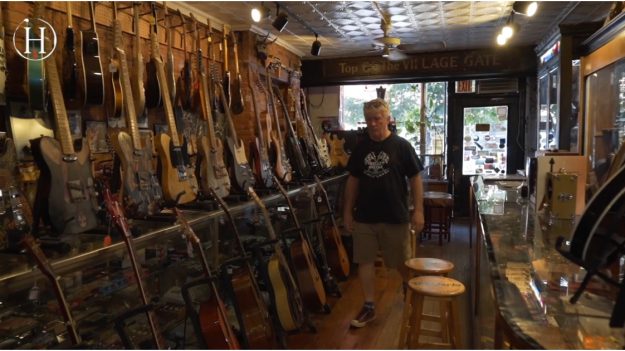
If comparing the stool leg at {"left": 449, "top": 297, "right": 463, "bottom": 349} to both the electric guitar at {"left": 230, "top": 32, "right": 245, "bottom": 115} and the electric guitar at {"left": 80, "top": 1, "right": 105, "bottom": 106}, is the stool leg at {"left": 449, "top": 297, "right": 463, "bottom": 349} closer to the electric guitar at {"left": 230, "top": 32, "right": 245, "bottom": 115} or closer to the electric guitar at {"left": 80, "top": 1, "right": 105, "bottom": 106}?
the electric guitar at {"left": 80, "top": 1, "right": 105, "bottom": 106}

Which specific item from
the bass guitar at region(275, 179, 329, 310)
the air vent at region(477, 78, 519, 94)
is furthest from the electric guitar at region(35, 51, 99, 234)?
the air vent at region(477, 78, 519, 94)

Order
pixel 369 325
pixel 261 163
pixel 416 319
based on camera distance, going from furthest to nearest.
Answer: pixel 261 163 → pixel 369 325 → pixel 416 319

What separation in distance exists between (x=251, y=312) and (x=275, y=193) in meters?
1.24

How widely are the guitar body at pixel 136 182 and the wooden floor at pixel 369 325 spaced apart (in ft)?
4.55

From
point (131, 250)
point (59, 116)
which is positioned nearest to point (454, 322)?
point (131, 250)

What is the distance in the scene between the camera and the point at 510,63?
19.5 ft

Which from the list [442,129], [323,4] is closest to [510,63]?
[442,129]

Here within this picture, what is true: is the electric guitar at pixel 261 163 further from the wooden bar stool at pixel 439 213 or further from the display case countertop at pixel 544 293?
the wooden bar stool at pixel 439 213

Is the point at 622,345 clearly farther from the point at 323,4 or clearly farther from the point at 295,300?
the point at 323,4

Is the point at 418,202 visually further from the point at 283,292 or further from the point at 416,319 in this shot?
the point at 283,292

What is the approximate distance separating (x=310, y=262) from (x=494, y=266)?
1943mm

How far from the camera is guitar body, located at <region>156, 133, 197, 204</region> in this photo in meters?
2.67

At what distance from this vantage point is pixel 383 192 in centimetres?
314

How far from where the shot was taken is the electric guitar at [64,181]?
1.98 metres
